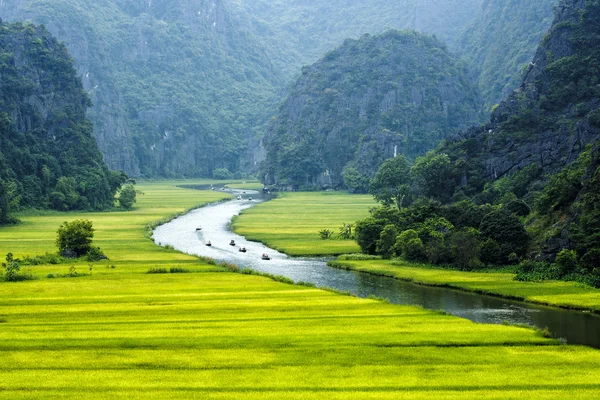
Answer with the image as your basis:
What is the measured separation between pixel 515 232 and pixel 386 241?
1583cm

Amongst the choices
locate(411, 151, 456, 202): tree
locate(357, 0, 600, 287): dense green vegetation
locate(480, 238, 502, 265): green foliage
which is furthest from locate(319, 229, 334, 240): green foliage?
locate(480, 238, 502, 265): green foliage

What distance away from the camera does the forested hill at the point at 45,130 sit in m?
155

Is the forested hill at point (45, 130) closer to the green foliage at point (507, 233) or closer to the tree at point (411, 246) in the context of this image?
the tree at point (411, 246)

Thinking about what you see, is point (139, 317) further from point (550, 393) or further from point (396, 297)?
point (550, 393)

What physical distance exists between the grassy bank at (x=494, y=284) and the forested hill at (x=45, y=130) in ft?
284

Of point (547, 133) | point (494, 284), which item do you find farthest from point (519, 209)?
point (547, 133)

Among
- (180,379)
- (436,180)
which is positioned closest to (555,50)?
(436,180)

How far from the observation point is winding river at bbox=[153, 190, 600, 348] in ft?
168

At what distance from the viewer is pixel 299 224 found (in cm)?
12181

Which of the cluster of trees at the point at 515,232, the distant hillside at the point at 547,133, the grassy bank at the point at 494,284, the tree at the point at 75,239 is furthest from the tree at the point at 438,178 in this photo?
the tree at the point at 75,239

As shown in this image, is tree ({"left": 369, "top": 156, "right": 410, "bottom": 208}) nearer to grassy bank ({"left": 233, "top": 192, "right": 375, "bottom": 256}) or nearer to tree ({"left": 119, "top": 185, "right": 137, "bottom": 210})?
grassy bank ({"left": 233, "top": 192, "right": 375, "bottom": 256})

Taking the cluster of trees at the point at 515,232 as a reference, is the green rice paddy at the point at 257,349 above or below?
below

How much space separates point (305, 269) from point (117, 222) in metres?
58.0

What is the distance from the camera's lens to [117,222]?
126750 mm
